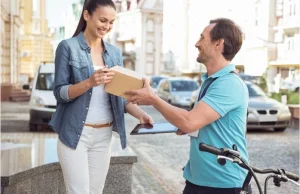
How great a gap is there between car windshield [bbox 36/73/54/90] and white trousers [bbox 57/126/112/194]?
10.5 meters

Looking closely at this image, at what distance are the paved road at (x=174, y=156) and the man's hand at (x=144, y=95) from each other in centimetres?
275

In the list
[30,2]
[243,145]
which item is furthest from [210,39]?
[30,2]

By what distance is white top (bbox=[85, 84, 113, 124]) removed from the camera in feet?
10.3

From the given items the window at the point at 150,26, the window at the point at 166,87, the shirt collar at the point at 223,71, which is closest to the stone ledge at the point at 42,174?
the shirt collar at the point at 223,71

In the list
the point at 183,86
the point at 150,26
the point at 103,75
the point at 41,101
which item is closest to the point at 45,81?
the point at 41,101

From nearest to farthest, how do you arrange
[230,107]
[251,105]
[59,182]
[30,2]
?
[230,107] < [59,182] < [251,105] < [30,2]

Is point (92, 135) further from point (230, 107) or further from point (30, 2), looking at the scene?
point (30, 2)

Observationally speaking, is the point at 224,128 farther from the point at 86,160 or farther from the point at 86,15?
the point at 86,15

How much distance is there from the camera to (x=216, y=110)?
2.51m

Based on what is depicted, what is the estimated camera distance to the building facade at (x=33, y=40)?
38406 millimetres

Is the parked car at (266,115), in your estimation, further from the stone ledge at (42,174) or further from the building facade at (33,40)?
the building facade at (33,40)

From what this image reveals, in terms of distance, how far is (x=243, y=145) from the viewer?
270cm

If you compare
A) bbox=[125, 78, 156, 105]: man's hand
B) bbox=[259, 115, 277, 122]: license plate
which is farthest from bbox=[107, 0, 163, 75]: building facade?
bbox=[125, 78, 156, 105]: man's hand

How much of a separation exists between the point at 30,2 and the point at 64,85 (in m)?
33.9
